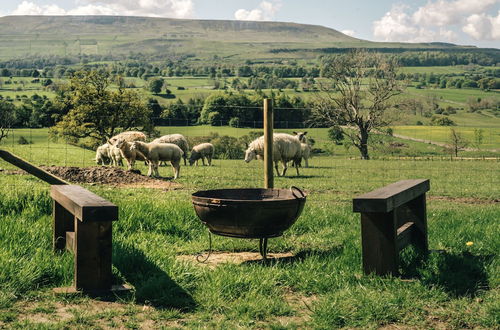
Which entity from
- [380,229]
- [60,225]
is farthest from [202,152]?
[380,229]

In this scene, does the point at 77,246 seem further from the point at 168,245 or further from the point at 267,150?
the point at 267,150

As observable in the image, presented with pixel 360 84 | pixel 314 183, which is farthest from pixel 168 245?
pixel 360 84

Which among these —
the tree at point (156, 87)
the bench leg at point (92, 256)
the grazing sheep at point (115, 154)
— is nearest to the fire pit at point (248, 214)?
the bench leg at point (92, 256)

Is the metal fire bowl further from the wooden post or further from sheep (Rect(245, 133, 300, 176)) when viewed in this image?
sheep (Rect(245, 133, 300, 176))

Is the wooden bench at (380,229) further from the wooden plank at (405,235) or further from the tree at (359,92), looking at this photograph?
the tree at (359,92)

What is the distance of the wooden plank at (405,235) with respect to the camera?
7.14 m

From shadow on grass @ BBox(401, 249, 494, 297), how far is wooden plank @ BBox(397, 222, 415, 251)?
18 centimetres

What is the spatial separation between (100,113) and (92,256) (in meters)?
56.5

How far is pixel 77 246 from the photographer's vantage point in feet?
19.9

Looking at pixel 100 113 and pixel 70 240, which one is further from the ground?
pixel 100 113

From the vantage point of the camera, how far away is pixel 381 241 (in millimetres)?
6656

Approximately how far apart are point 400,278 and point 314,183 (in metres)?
15.0

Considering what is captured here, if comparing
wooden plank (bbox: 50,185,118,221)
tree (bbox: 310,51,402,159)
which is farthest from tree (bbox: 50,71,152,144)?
wooden plank (bbox: 50,185,118,221)

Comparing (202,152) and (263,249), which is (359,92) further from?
(263,249)
